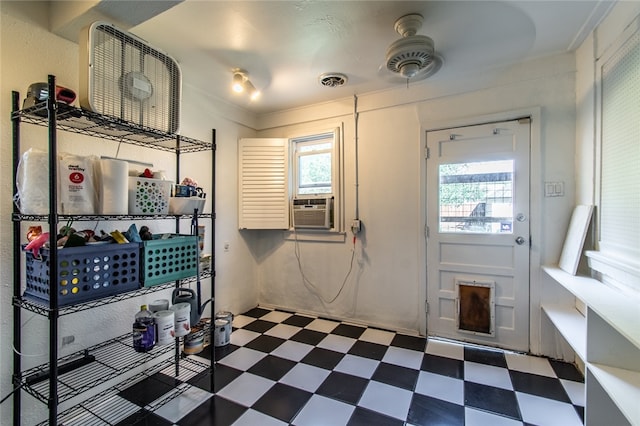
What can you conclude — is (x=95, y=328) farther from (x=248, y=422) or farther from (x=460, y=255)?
(x=460, y=255)

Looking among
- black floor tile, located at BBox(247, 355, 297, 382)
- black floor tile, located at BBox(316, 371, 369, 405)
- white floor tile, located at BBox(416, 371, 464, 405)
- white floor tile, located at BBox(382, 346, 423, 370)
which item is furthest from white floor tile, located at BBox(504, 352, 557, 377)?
black floor tile, located at BBox(247, 355, 297, 382)

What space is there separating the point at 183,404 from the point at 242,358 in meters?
0.55

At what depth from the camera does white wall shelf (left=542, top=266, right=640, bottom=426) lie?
1.15 m

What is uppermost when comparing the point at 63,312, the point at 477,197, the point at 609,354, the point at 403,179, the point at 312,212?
the point at 403,179

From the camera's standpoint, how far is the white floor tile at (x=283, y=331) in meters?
2.61

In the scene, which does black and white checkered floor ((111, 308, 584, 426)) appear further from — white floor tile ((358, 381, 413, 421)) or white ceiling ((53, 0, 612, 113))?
white ceiling ((53, 0, 612, 113))

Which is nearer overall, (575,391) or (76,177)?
(76,177)

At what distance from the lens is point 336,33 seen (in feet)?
5.87

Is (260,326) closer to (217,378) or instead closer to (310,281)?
(310,281)

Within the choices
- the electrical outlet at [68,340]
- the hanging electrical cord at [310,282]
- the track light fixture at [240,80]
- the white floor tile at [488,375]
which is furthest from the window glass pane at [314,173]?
the electrical outlet at [68,340]

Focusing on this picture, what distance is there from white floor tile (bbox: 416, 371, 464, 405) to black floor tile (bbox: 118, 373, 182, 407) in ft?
5.39

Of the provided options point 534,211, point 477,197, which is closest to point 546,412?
point 534,211

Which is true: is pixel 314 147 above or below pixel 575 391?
above

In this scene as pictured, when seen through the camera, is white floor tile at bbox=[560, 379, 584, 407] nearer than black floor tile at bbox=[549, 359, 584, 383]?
Yes
